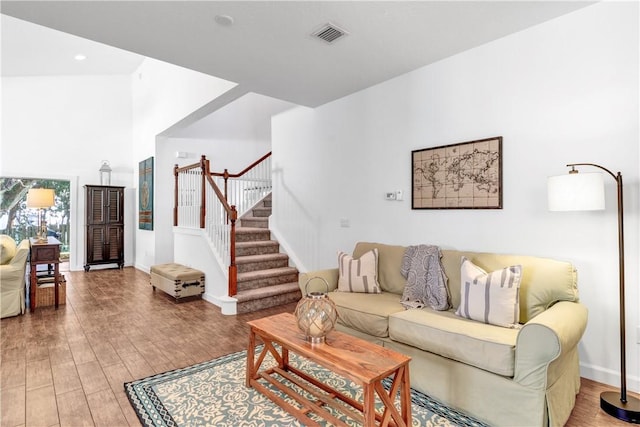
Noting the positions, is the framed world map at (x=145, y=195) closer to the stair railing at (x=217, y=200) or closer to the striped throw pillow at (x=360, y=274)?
the stair railing at (x=217, y=200)

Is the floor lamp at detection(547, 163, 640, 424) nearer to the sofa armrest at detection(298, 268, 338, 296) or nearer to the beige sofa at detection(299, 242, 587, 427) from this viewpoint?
the beige sofa at detection(299, 242, 587, 427)

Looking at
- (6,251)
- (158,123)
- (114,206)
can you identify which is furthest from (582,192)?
(114,206)

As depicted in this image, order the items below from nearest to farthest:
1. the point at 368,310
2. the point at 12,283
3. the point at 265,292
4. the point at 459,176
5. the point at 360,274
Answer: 1. the point at 368,310
2. the point at 459,176
3. the point at 360,274
4. the point at 12,283
5. the point at 265,292

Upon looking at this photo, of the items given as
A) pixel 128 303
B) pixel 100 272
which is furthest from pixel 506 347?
pixel 100 272

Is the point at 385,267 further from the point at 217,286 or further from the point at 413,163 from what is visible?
the point at 217,286

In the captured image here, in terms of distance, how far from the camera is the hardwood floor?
2.09 m

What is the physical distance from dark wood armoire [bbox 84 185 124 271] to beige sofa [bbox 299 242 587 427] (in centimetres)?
638

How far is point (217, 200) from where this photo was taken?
489 centimetres

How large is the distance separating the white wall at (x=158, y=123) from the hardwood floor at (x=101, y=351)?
1.93m

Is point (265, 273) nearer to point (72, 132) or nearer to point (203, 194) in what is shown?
point (203, 194)

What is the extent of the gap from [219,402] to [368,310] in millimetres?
1233

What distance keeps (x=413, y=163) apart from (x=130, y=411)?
3139 millimetres

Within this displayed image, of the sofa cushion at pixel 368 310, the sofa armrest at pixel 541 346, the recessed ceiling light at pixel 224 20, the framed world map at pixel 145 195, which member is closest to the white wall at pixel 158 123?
the framed world map at pixel 145 195

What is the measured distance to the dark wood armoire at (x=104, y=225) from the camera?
6.98 metres
